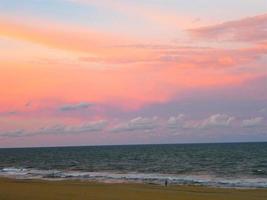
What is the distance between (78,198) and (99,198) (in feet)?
3.74

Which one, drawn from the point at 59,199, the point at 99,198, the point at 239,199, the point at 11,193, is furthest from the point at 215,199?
the point at 11,193

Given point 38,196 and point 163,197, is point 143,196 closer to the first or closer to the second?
point 163,197

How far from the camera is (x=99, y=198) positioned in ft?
89.3

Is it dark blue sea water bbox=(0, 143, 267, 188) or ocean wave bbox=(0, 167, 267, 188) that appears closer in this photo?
ocean wave bbox=(0, 167, 267, 188)

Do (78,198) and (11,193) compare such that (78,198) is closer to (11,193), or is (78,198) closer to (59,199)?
(59,199)

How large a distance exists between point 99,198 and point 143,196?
3267 millimetres

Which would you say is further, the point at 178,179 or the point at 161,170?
the point at 161,170

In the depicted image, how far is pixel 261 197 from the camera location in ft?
102

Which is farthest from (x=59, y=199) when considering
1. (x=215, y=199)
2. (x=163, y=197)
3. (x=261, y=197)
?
(x=261, y=197)

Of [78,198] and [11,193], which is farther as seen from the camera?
[11,193]

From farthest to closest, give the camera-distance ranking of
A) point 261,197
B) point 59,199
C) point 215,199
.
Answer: point 261,197
point 215,199
point 59,199

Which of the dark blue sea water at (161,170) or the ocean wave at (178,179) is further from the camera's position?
the dark blue sea water at (161,170)

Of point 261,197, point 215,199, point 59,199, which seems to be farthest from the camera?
point 261,197

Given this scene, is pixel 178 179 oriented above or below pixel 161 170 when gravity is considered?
below
